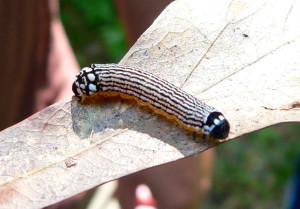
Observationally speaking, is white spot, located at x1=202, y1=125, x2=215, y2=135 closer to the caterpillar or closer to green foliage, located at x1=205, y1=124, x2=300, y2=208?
the caterpillar

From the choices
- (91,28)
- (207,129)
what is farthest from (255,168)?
(207,129)

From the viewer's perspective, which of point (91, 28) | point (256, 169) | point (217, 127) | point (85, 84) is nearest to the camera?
point (217, 127)

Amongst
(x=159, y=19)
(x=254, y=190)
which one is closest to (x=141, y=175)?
(x=254, y=190)

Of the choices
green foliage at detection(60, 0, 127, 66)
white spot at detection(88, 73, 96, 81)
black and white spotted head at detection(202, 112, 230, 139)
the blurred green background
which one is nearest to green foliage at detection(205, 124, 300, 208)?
the blurred green background

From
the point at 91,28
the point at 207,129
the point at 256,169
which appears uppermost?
the point at 207,129

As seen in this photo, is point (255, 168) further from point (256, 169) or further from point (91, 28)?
point (91, 28)
